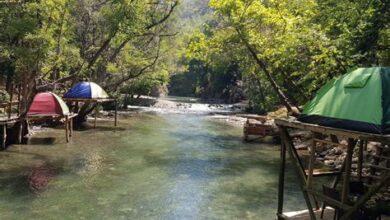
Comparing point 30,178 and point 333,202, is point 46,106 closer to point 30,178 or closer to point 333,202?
point 30,178

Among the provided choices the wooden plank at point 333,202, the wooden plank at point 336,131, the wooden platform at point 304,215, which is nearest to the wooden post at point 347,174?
the wooden plank at point 333,202

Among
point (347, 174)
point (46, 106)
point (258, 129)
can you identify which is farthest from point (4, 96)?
point (347, 174)

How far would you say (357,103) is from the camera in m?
9.01

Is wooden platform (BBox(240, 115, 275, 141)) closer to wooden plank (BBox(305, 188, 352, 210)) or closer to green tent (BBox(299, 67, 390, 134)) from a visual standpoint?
green tent (BBox(299, 67, 390, 134))

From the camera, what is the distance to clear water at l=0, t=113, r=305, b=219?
14.2m

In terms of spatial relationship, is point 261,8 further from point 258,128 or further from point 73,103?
point 73,103

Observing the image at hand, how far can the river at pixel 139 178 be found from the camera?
561 inches

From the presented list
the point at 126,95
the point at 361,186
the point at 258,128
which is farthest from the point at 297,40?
the point at 126,95

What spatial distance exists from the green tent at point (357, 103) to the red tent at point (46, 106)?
19089 mm

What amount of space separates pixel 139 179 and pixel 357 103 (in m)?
11.7

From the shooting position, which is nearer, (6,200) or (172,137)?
(6,200)

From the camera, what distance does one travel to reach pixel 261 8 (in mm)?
22141

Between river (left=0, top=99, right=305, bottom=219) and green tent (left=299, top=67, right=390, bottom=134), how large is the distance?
18.4 ft

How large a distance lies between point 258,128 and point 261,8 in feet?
37.5
